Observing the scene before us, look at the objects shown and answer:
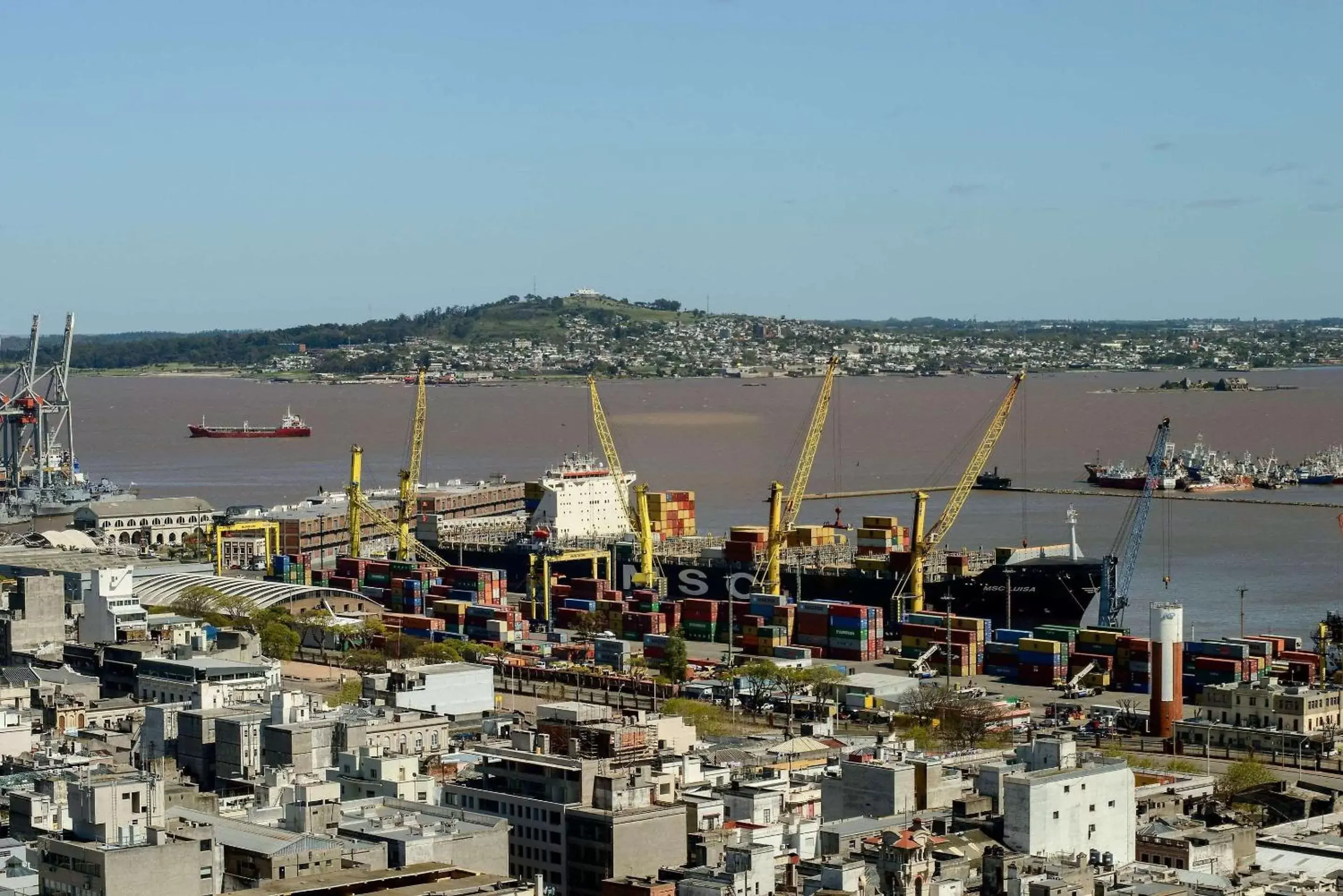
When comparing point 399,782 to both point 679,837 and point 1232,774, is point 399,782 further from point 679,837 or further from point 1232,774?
point 1232,774

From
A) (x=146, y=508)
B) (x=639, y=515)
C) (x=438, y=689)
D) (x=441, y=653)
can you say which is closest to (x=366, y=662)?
(x=441, y=653)

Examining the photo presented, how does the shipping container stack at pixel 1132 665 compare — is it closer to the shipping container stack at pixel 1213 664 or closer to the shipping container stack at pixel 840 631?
the shipping container stack at pixel 1213 664

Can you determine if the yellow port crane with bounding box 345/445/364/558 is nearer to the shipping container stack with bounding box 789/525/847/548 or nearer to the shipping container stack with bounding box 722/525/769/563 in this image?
the shipping container stack with bounding box 722/525/769/563

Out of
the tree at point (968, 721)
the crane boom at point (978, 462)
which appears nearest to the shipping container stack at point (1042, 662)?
the tree at point (968, 721)

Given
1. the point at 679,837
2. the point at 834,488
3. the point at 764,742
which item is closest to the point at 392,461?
the point at 834,488

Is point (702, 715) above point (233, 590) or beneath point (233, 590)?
beneath

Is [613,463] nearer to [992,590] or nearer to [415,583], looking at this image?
[415,583]

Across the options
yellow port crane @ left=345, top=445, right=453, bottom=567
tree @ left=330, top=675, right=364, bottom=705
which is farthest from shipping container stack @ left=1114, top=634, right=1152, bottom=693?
yellow port crane @ left=345, top=445, right=453, bottom=567
